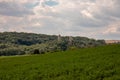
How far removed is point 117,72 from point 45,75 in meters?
9.27

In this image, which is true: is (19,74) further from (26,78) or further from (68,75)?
(68,75)

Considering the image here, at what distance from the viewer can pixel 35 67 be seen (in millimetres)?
45781

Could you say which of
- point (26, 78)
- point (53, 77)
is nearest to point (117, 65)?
point (53, 77)

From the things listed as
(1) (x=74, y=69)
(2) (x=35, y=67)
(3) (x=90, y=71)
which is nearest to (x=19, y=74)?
(2) (x=35, y=67)

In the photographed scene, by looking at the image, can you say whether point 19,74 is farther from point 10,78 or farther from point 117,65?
point 117,65

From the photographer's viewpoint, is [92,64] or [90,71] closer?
[90,71]

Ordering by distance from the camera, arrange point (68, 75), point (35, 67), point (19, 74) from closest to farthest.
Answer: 1. point (68, 75)
2. point (19, 74)
3. point (35, 67)

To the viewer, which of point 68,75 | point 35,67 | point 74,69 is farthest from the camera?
point 35,67

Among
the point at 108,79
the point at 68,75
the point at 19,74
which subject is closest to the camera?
the point at 108,79

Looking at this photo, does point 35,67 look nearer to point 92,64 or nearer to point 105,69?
point 92,64

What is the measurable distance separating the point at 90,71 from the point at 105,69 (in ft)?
6.08

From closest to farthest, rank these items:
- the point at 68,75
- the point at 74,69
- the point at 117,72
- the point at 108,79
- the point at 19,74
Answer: the point at 108,79 → the point at 117,72 → the point at 68,75 → the point at 74,69 → the point at 19,74

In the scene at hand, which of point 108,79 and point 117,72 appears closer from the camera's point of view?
point 108,79

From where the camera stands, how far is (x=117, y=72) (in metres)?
33.8
